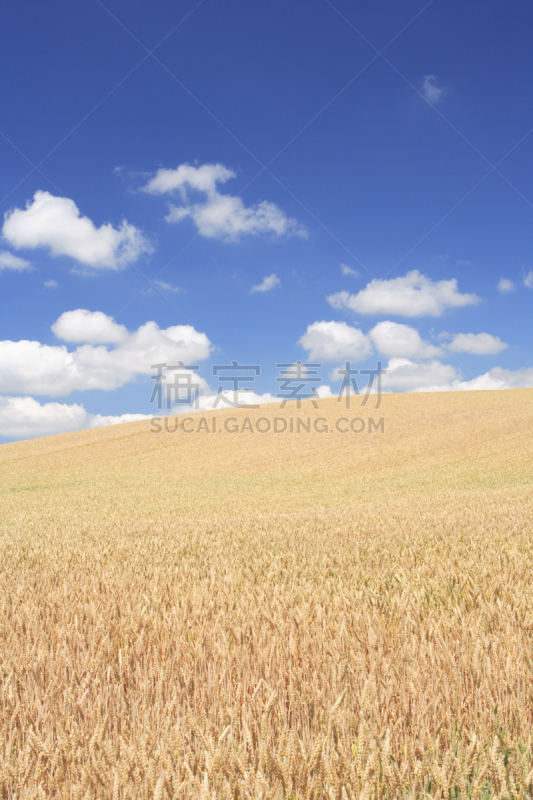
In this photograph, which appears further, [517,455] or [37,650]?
[517,455]

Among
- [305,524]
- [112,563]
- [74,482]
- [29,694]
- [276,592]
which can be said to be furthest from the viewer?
[74,482]

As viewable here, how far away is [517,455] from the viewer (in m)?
24.7

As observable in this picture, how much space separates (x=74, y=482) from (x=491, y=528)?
25.2m

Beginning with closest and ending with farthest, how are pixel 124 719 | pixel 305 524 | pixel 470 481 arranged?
pixel 124 719
pixel 305 524
pixel 470 481

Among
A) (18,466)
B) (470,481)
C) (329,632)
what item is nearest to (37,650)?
(329,632)

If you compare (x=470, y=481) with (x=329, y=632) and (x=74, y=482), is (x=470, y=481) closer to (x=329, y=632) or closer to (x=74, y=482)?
(x=329, y=632)

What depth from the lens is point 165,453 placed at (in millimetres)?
35938

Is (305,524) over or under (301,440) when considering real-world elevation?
under

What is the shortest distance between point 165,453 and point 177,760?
3546 cm

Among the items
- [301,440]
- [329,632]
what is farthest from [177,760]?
[301,440]

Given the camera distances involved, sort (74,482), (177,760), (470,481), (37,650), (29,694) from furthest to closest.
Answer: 1. (74,482)
2. (470,481)
3. (37,650)
4. (29,694)
5. (177,760)

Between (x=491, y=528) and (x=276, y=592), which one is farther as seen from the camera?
(x=491, y=528)

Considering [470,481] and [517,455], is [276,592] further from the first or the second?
[517,455]

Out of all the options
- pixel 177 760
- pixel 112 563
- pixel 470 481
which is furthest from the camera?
pixel 470 481
